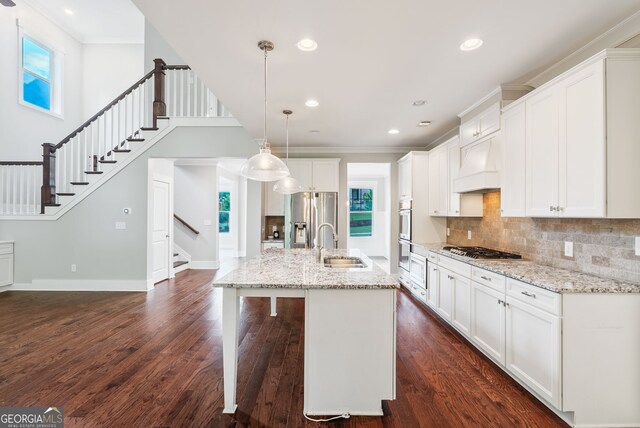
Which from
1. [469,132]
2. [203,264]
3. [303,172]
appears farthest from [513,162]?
[203,264]

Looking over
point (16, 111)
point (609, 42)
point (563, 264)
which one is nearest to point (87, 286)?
point (16, 111)

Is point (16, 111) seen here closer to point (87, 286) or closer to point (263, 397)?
point (87, 286)

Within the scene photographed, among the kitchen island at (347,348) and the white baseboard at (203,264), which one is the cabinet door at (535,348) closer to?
the kitchen island at (347,348)

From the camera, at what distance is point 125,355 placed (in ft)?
9.04

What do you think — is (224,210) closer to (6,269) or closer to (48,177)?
(48,177)

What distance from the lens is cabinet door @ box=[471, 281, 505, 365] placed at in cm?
244

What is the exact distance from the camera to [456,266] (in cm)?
321

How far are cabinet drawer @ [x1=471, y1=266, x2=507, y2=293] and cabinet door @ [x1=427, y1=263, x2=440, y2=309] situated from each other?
907 mm

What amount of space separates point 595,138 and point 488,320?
165 centimetres

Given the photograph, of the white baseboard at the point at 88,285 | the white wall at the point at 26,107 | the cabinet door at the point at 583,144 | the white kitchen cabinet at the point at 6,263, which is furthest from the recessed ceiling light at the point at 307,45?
the white wall at the point at 26,107

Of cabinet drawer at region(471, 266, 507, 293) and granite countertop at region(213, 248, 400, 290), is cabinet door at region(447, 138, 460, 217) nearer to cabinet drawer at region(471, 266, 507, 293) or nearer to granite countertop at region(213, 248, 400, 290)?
cabinet drawer at region(471, 266, 507, 293)

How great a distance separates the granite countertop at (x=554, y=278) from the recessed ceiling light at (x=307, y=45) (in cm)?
237

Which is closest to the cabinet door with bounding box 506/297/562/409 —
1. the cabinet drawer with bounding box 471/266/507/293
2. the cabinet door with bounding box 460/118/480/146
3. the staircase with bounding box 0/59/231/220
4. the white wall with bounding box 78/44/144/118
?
the cabinet drawer with bounding box 471/266/507/293

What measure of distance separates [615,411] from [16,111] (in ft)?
29.4
